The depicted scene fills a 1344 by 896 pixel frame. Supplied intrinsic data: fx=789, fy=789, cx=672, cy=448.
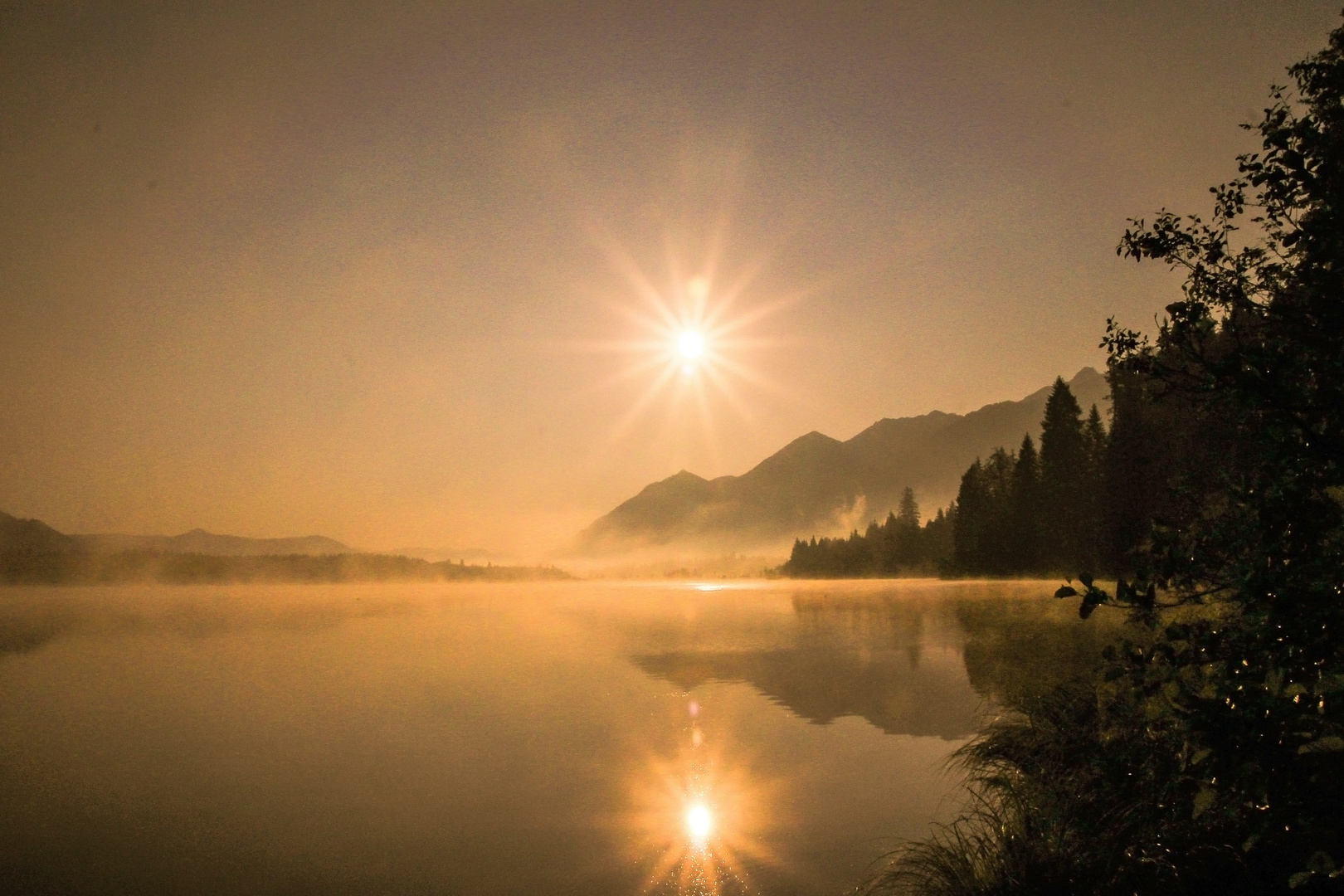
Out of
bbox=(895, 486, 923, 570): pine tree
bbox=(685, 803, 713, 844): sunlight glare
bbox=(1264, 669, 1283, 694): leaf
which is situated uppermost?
bbox=(895, 486, 923, 570): pine tree

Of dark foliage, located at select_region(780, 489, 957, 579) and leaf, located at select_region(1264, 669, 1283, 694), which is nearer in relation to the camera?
leaf, located at select_region(1264, 669, 1283, 694)

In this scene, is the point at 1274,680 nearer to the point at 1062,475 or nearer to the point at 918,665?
the point at 918,665

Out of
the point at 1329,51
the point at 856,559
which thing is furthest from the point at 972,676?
the point at 856,559

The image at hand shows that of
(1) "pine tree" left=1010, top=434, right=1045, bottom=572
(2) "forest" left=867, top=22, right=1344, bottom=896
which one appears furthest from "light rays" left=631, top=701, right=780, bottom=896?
(1) "pine tree" left=1010, top=434, right=1045, bottom=572

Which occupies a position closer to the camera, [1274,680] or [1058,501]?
[1274,680]

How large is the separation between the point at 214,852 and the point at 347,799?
353cm

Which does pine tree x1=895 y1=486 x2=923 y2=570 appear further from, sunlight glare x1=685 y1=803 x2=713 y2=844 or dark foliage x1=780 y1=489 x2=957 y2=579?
sunlight glare x1=685 y1=803 x2=713 y2=844

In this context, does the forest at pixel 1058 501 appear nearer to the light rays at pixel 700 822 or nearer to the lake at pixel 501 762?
the lake at pixel 501 762

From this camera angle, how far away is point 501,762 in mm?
21828

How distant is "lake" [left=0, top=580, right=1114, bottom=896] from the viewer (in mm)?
14281

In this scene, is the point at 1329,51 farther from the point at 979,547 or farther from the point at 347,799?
the point at 979,547

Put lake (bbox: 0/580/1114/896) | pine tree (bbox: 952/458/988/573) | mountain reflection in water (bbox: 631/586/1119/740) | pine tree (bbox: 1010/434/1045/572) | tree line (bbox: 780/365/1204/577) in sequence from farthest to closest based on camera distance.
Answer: pine tree (bbox: 952/458/988/573) < pine tree (bbox: 1010/434/1045/572) < tree line (bbox: 780/365/1204/577) < mountain reflection in water (bbox: 631/586/1119/740) < lake (bbox: 0/580/1114/896)

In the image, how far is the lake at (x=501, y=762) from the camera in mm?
14281

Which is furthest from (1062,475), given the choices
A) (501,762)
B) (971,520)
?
(501,762)
